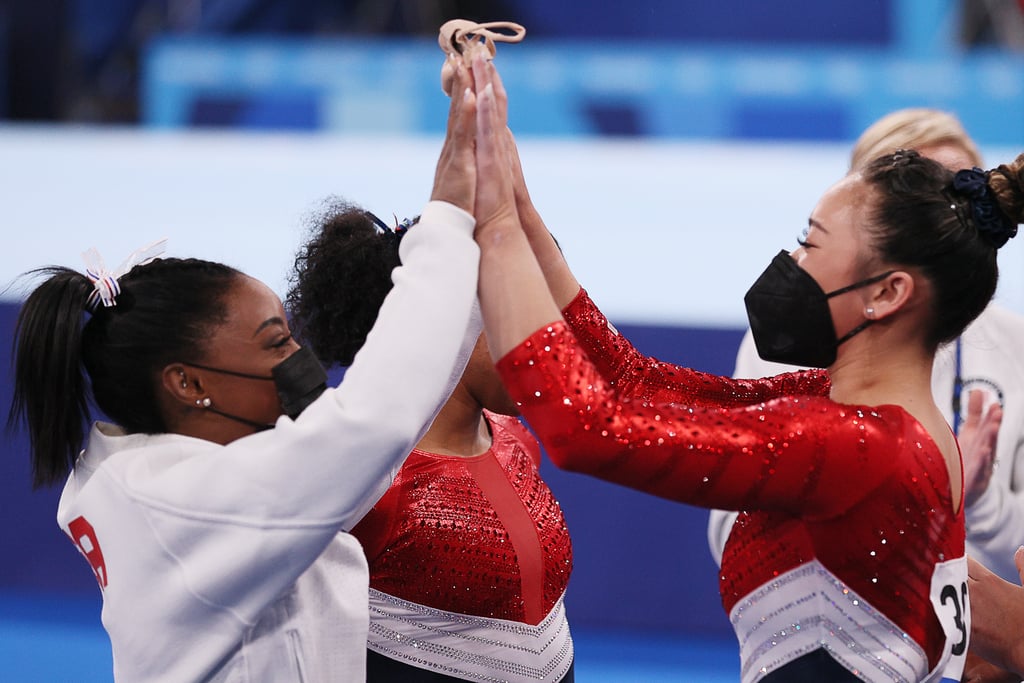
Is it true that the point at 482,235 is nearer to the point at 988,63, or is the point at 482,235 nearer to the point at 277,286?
the point at 277,286

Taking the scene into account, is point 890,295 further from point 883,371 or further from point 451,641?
point 451,641

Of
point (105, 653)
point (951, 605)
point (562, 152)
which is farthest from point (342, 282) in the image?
point (562, 152)

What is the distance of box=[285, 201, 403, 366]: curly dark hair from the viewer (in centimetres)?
191

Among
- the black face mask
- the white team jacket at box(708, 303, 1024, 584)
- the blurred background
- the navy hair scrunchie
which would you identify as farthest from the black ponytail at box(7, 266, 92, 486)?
the blurred background

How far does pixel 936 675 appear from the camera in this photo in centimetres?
142

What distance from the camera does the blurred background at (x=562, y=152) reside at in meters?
3.61

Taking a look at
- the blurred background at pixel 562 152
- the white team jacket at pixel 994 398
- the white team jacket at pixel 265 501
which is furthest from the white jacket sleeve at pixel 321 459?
the blurred background at pixel 562 152

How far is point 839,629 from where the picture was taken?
1.35 metres

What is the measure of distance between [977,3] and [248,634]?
5927 mm

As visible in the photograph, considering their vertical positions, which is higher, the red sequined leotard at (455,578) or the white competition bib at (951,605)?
the white competition bib at (951,605)

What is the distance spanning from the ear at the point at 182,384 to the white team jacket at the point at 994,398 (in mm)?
1284

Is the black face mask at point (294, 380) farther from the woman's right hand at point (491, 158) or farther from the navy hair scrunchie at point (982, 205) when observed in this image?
the navy hair scrunchie at point (982, 205)

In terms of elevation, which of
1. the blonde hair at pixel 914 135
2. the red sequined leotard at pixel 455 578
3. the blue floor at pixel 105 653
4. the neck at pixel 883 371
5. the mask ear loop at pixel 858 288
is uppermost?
the blonde hair at pixel 914 135

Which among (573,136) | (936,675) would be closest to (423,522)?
(936,675)
